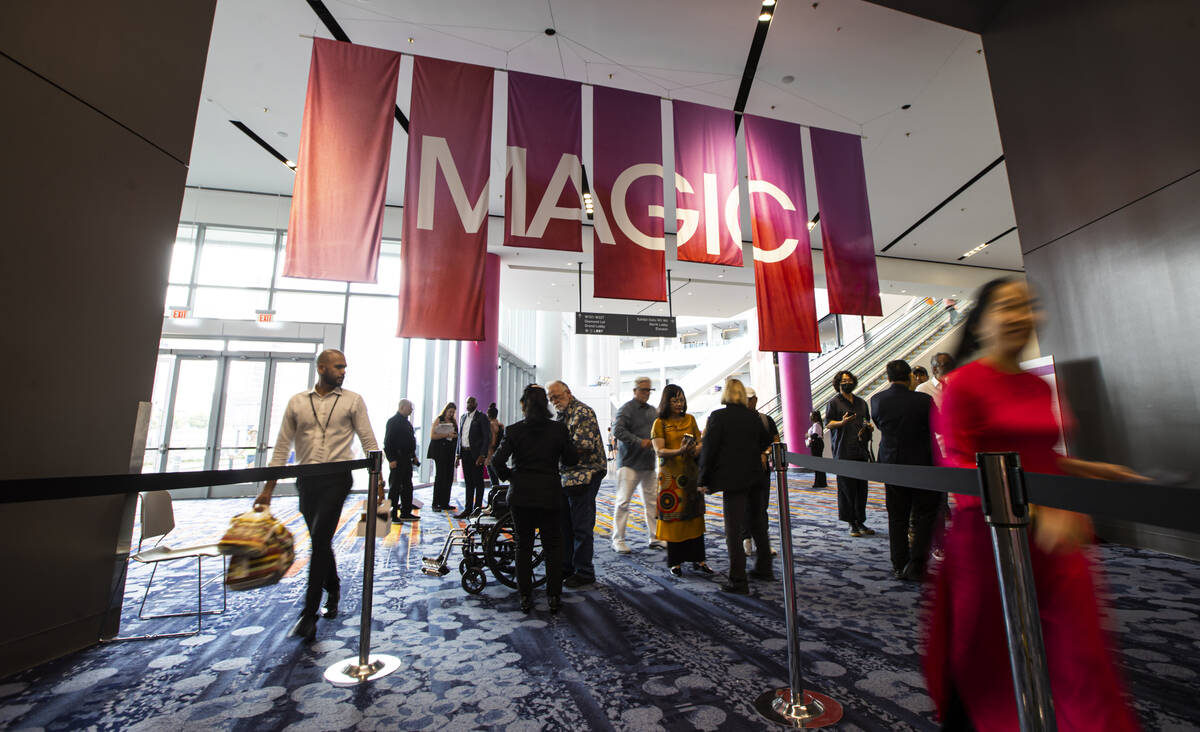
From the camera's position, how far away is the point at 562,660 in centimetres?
260

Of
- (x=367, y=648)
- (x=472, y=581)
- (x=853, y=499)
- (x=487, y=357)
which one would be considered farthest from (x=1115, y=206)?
(x=487, y=357)

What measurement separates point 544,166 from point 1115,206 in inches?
192

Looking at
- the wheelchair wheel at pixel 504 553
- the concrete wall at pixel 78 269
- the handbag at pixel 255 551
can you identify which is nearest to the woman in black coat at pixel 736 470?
the wheelchair wheel at pixel 504 553

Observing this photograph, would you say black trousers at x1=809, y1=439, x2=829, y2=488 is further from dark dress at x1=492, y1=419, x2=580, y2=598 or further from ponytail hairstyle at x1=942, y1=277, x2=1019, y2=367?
ponytail hairstyle at x1=942, y1=277, x2=1019, y2=367

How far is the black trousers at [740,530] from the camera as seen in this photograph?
3.61m

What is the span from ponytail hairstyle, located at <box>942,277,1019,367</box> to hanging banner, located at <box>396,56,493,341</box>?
11.8 ft

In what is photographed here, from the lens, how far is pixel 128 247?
3.01 meters

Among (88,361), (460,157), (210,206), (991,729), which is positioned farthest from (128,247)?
(210,206)

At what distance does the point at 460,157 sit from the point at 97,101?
2.43 metres

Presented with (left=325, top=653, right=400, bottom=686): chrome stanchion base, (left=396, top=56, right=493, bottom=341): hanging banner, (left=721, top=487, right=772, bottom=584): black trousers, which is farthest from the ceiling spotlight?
(left=325, top=653, right=400, bottom=686): chrome stanchion base

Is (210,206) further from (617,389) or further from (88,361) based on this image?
(617,389)

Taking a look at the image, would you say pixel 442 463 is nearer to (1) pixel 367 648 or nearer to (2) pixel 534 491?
(2) pixel 534 491

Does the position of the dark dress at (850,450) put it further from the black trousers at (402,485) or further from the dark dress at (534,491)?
the black trousers at (402,485)

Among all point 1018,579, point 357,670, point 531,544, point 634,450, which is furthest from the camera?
point 634,450
